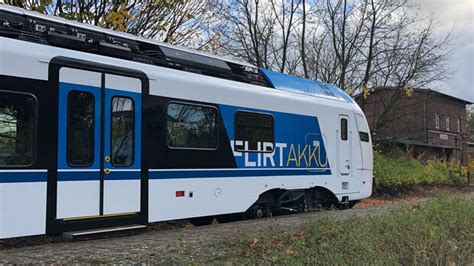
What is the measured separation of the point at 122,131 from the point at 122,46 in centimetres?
150

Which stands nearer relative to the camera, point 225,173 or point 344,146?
point 225,173

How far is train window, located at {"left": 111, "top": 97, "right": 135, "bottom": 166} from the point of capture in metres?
7.76

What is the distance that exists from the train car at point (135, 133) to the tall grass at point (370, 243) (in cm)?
212

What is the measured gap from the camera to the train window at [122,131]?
306 inches

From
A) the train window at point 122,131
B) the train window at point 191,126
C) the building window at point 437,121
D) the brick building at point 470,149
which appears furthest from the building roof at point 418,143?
the train window at point 122,131

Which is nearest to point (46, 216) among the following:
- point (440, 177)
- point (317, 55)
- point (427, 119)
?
point (317, 55)

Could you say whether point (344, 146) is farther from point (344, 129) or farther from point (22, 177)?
point (22, 177)

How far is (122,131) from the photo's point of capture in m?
7.91

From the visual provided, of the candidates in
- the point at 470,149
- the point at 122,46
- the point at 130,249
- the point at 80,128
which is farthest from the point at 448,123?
the point at 130,249

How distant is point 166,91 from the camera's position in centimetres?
858

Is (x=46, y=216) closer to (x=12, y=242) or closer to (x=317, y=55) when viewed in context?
(x=12, y=242)

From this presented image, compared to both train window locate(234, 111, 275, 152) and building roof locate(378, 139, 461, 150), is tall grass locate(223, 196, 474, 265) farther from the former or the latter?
building roof locate(378, 139, 461, 150)

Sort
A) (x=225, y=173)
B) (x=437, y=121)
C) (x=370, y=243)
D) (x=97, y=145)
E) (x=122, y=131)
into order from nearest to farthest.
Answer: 1. (x=370, y=243)
2. (x=97, y=145)
3. (x=122, y=131)
4. (x=225, y=173)
5. (x=437, y=121)

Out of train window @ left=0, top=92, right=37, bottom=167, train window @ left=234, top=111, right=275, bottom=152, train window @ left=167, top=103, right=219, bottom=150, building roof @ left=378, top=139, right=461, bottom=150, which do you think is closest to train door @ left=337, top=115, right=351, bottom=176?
train window @ left=234, top=111, right=275, bottom=152
